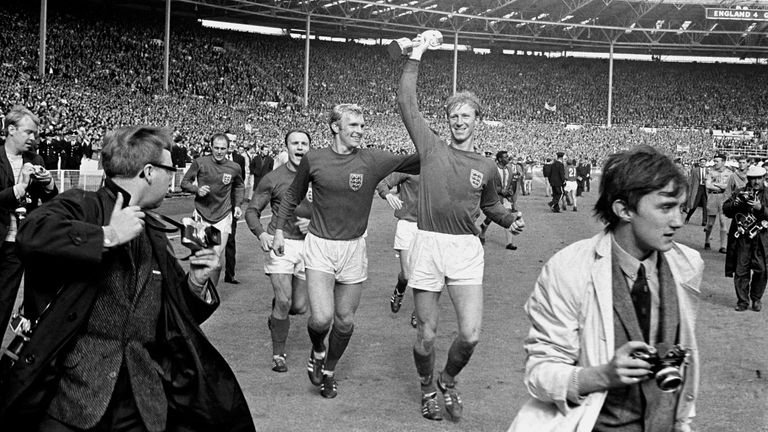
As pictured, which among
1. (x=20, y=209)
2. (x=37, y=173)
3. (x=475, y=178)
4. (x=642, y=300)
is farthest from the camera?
(x=20, y=209)

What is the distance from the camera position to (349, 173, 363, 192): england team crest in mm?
6582

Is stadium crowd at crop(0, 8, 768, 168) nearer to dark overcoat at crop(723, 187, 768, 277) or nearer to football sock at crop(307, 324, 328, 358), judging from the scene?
dark overcoat at crop(723, 187, 768, 277)

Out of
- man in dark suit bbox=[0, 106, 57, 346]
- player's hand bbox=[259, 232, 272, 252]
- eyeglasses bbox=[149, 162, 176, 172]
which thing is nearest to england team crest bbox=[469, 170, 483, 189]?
player's hand bbox=[259, 232, 272, 252]

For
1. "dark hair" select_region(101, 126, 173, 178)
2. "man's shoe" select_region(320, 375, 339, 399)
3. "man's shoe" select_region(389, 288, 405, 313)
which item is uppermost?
"dark hair" select_region(101, 126, 173, 178)

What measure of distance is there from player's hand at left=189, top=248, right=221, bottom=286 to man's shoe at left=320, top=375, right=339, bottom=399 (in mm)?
3162

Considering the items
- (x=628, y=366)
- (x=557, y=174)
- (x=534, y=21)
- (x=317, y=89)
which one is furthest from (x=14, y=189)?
(x=534, y=21)

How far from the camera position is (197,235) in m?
3.29

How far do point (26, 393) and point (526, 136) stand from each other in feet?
185

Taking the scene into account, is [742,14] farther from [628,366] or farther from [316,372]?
[628,366]

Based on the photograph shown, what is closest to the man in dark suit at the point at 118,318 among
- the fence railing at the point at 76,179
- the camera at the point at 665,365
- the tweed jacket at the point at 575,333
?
the tweed jacket at the point at 575,333

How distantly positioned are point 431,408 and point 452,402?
14 centimetres

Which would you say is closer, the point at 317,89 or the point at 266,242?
the point at 266,242

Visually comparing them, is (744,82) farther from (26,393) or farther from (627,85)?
(26,393)

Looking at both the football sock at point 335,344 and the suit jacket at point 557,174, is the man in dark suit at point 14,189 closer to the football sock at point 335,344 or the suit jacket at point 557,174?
the football sock at point 335,344
